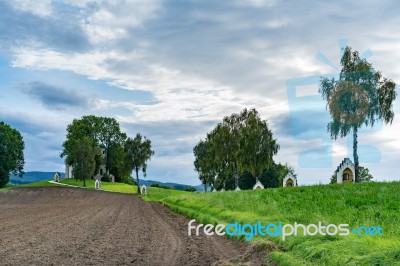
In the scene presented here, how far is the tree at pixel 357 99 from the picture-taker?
58.0 meters

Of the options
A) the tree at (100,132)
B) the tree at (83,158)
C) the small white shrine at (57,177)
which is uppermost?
the tree at (100,132)

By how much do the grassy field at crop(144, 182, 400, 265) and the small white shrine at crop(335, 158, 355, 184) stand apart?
19321mm

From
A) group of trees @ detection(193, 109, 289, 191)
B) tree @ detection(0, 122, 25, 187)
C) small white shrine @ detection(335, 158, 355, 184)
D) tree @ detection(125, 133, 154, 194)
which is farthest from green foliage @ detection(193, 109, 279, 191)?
tree @ detection(0, 122, 25, 187)

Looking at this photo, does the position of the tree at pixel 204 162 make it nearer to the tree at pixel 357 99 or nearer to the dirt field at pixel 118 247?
the tree at pixel 357 99

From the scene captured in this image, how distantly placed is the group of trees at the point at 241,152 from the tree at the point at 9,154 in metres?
40.5

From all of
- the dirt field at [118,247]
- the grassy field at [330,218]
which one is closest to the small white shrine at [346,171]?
the grassy field at [330,218]

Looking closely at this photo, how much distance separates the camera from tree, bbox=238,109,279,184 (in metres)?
82.2

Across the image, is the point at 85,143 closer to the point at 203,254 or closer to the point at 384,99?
the point at 384,99

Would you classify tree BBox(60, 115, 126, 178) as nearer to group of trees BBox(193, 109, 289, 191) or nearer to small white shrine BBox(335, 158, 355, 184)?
group of trees BBox(193, 109, 289, 191)

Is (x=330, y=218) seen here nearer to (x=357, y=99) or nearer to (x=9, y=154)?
(x=357, y=99)

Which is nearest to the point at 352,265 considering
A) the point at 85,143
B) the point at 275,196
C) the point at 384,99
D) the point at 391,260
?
the point at 391,260

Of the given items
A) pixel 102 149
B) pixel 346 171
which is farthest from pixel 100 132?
pixel 346 171

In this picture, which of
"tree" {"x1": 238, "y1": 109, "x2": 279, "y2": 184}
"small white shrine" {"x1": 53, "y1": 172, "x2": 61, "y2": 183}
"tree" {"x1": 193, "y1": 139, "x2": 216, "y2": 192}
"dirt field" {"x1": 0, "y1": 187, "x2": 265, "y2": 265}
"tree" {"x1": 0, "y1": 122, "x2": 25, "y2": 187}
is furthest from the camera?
"small white shrine" {"x1": 53, "y1": 172, "x2": 61, "y2": 183}

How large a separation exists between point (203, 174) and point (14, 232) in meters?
89.9
